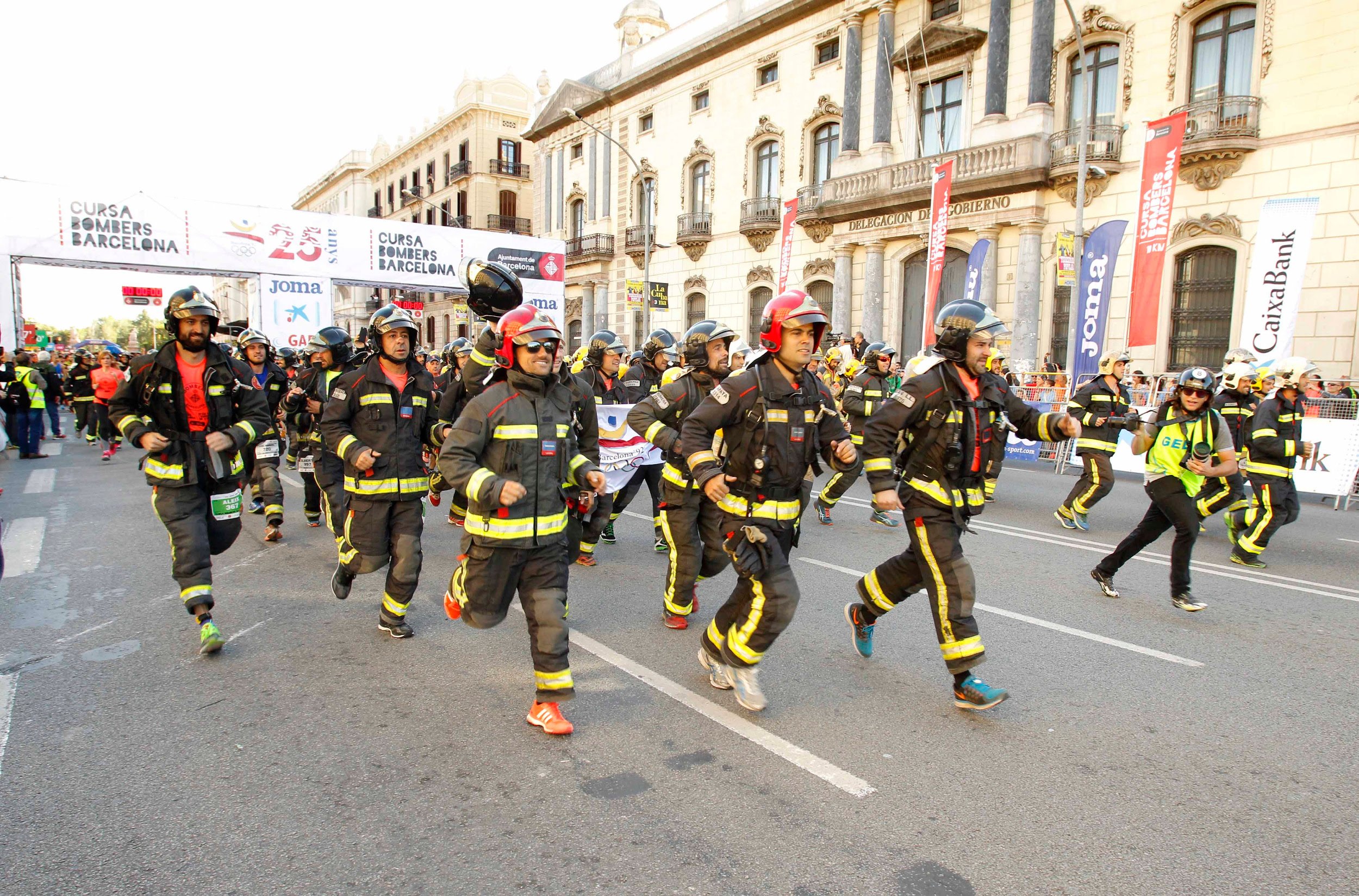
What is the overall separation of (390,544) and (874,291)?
72.2ft

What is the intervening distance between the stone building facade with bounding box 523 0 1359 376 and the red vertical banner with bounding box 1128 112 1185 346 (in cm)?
290

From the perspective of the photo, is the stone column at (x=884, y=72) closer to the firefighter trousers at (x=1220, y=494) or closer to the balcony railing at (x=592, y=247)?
the balcony railing at (x=592, y=247)

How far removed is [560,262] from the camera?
22.8 meters

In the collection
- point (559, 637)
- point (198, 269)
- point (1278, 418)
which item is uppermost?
point (198, 269)

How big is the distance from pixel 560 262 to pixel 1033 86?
12.7 m

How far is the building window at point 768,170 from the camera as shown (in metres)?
29.2

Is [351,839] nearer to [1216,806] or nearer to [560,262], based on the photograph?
[1216,806]

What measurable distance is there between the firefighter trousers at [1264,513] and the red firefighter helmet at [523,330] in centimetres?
708

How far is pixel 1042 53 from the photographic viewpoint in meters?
21.0

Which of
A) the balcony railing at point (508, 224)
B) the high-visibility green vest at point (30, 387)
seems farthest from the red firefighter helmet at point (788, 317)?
the balcony railing at point (508, 224)

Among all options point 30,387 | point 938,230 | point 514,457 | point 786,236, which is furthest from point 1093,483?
point 786,236

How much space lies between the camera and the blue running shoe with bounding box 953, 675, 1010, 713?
4.13 meters

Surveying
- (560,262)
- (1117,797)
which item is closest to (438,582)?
(1117,797)

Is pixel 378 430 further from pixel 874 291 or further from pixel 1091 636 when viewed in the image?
pixel 874 291
